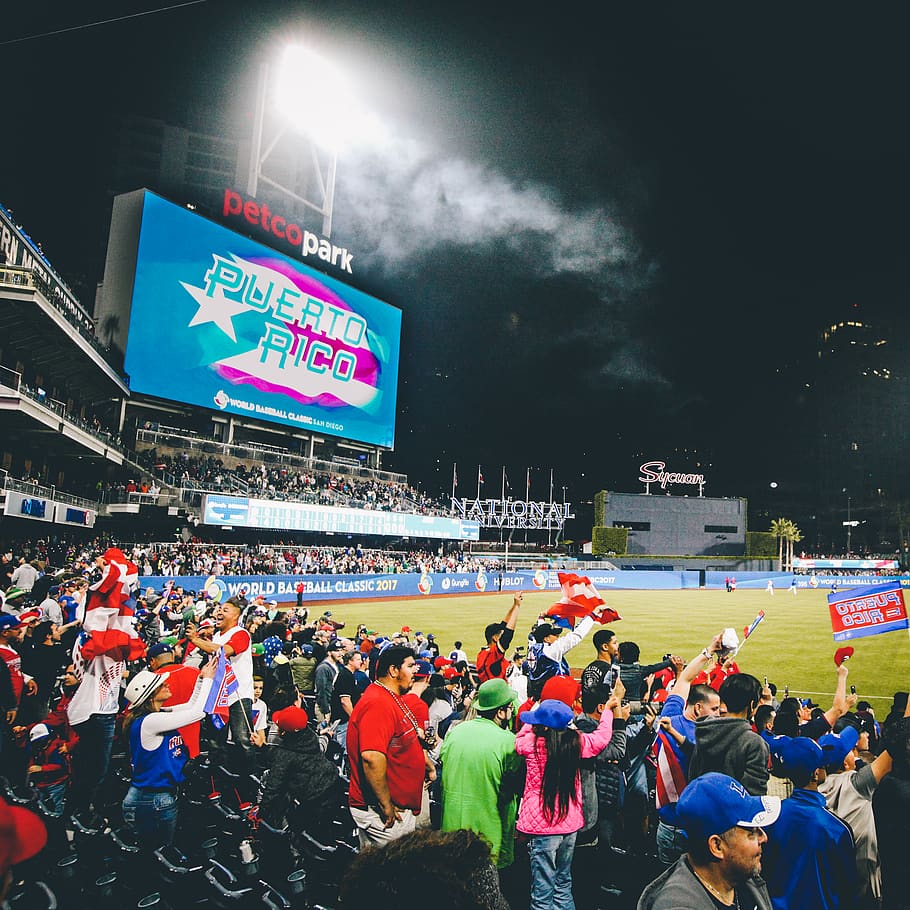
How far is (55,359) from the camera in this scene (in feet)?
111

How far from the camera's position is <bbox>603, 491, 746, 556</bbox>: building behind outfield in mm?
77500

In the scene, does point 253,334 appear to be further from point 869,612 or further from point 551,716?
point 551,716

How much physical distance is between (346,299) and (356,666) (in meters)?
48.1

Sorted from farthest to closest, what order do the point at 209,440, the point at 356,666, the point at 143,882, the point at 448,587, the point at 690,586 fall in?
1. the point at 690,586
2. the point at 209,440
3. the point at 448,587
4. the point at 356,666
5. the point at 143,882

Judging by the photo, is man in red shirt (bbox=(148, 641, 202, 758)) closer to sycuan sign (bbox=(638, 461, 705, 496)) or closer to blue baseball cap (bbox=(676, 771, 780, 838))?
blue baseball cap (bbox=(676, 771, 780, 838))

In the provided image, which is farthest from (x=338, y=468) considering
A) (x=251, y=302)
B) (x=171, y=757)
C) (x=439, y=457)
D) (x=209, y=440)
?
(x=171, y=757)

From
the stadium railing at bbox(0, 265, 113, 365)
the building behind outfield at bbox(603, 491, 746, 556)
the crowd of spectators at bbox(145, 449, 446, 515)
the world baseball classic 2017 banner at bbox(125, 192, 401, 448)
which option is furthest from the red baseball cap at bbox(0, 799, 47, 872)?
the building behind outfield at bbox(603, 491, 746, 556)

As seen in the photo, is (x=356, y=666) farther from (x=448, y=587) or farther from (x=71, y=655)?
(x=448, y=587)

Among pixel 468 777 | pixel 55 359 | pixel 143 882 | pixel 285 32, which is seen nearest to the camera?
pixel 468 777

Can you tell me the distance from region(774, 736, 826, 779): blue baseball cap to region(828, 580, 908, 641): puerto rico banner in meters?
6.58

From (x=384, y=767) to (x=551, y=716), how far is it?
1.13 metres

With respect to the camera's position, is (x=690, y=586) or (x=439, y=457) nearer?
(x=690, y=586)

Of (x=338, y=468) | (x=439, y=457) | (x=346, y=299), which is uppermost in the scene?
(x=346, y=299)

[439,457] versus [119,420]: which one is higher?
[439,457]
